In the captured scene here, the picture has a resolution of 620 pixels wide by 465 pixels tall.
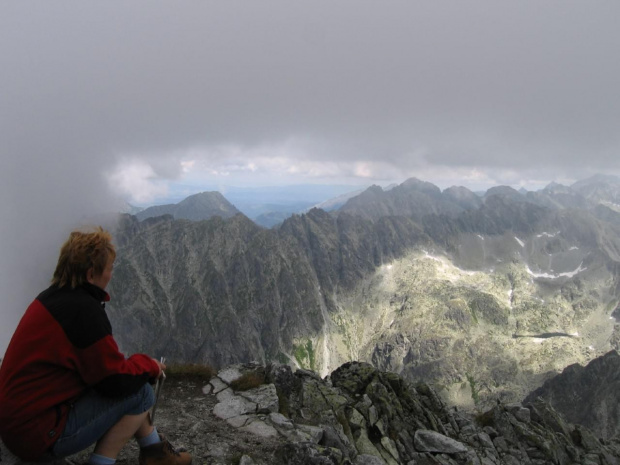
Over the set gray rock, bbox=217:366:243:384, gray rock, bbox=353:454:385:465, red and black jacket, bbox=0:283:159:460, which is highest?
red and black jacket, bbox=0:283:159:460

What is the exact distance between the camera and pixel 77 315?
595 cm

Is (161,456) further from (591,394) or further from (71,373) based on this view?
(591,394)

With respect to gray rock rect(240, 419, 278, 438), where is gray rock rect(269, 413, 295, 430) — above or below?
below

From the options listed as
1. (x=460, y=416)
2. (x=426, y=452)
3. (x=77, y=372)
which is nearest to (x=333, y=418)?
(x=426, y=452)

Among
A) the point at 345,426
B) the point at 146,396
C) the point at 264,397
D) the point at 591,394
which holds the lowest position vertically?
the point at 591,394

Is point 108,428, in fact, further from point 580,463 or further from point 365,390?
point 580,463

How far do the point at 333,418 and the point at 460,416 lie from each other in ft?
69.9

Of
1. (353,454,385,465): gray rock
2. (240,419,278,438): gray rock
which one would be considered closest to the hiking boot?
(240,419,278,438): gray rock

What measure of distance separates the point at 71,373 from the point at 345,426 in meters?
20.1

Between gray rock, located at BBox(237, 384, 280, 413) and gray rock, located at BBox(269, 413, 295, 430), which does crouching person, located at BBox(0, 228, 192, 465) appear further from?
gray rock, located at BBox(237, 384, 280, 413)

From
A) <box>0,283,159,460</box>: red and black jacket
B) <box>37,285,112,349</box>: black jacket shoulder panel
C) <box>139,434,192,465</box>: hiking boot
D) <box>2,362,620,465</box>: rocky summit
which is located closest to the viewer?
<box>0,283,159,460</box>: red and black jacket

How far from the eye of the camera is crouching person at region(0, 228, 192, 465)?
5.77 m

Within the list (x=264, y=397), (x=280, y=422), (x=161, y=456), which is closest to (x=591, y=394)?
(x=264, y=397)

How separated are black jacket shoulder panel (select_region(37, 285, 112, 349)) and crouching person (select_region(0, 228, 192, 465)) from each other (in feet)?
0.05
